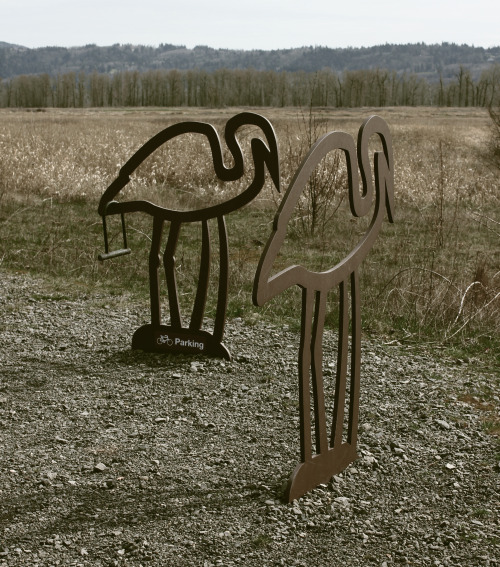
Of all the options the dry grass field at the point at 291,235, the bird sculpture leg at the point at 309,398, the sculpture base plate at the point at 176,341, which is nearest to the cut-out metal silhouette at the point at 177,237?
the sculpture base plate at the point at 176,341

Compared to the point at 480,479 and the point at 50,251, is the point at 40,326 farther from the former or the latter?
the point at 480,479

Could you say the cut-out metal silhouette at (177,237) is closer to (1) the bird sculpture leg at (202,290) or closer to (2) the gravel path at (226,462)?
(1) the bird sculpture leg at (202,290)

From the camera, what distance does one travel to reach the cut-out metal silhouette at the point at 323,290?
3.40 m

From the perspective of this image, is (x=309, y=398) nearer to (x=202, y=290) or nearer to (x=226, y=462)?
(x=226, y=462)

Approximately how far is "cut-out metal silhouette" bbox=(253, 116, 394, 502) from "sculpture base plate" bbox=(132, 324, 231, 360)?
2.10 metres

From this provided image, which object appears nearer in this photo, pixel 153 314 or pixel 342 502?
pixel 342 502

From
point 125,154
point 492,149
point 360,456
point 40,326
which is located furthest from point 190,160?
point 360,456

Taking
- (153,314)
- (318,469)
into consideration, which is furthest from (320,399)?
(153,314)

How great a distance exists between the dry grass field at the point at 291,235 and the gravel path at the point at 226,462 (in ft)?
3.59

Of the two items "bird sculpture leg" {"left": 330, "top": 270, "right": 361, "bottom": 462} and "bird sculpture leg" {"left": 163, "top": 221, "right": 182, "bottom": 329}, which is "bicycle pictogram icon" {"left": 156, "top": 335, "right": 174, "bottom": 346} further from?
"bird sculpture leg" {"left": 330, "top": 270, "right": 361, "bottom": 462}

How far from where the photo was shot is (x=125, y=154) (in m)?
20.0

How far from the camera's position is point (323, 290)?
386cm

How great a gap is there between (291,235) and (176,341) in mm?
6304

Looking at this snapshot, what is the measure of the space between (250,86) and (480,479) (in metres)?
129
